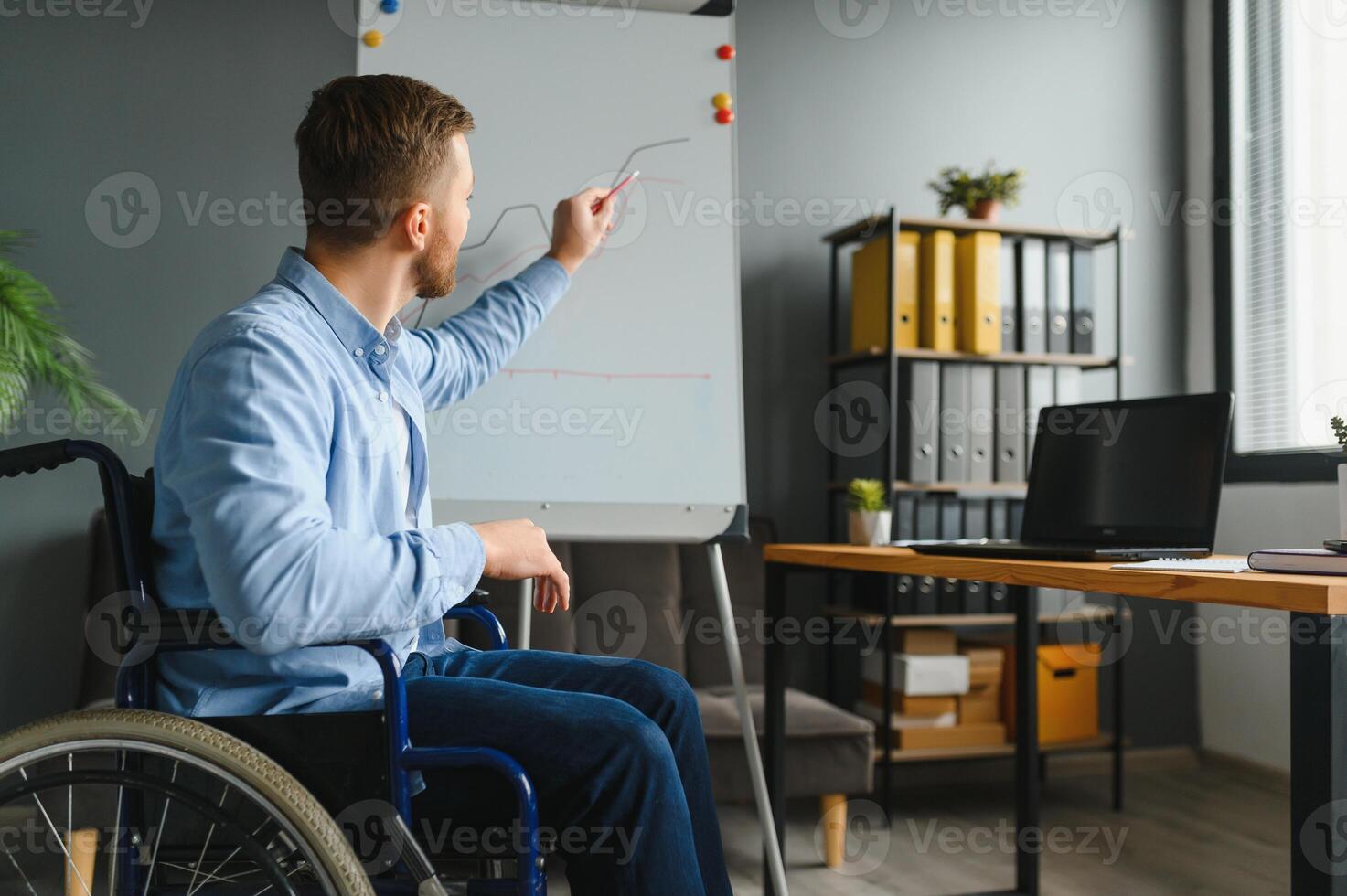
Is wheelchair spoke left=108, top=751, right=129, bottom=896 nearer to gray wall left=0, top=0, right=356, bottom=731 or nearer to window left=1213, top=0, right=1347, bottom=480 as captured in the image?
gray wall left=0, top=0, right=356, bottom=731

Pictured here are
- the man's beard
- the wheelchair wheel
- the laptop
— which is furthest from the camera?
the laptop

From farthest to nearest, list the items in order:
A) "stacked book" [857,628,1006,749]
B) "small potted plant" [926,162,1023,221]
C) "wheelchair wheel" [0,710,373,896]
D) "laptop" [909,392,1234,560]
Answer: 1. "small potted plant" [926,162,1023,221]
2. "stacked book" [857,628,1006,749]
3. "laptop" [909,392,1234,560]
4. "wheelchair wheel" [0,710,373,896]

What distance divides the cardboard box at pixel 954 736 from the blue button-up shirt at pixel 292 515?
171 centimetres

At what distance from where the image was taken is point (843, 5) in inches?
121

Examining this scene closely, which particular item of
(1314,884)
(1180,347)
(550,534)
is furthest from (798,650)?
(1314,884)

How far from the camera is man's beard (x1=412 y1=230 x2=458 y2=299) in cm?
131

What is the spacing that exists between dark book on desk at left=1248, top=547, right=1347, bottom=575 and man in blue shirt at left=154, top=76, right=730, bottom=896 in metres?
0.70

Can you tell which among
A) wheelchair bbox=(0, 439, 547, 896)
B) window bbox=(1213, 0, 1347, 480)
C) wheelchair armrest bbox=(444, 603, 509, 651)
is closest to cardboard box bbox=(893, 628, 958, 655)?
window bbox=(1213, 0, 1347, 480)

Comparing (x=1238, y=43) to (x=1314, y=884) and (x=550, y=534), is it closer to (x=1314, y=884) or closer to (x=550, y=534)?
(x=550, y=534)

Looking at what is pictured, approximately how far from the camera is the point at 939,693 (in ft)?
8.80

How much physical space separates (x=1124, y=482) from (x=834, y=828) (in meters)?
1.03

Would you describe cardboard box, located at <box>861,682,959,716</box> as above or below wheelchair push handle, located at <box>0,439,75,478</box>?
below

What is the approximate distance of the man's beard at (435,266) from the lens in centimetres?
131

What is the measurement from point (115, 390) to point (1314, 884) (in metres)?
2.58
